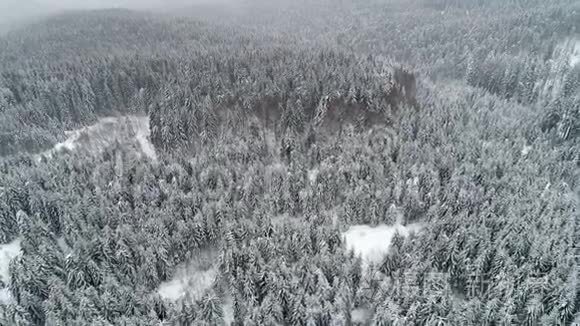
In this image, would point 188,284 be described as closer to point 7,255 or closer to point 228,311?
point 228,311

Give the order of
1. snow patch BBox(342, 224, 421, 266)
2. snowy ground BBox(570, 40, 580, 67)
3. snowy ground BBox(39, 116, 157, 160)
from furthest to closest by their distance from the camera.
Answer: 1. snowy ground BBox(570, 40, 580, 67)
2. snowy ground BBox(39, 116, 157, 160)
3. snow patch BBox(342, 224, 421, 266)

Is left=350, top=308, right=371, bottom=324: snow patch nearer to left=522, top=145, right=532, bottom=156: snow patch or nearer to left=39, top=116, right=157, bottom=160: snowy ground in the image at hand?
left=522, top=145, right=532, bottom=156: snow patch

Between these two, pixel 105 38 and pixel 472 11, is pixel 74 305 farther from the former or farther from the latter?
pixel 472 11

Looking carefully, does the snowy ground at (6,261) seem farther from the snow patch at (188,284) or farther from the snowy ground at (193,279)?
the snowy ground at (193,279)

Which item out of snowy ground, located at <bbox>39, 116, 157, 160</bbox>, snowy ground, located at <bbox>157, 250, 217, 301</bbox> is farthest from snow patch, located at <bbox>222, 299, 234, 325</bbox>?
snowy ground, located at <bbox>39, 116, 157, 160</bbox>

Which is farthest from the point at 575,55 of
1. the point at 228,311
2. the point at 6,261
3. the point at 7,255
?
the point at 6,261

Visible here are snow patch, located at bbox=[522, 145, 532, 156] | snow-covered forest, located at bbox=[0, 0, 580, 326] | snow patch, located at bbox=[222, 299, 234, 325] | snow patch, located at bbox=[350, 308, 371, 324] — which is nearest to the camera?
snow-covered forest, located at bbox=[0, 0, 580, 326]
